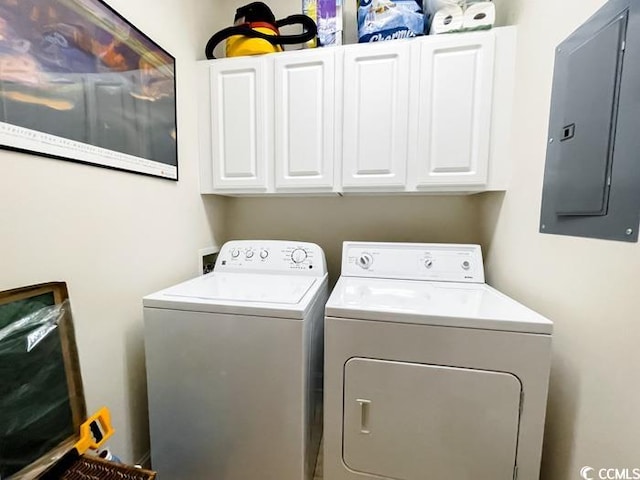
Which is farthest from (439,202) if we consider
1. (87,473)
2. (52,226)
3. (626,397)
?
(87,473)

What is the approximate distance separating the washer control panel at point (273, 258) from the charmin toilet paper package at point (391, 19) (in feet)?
3.89

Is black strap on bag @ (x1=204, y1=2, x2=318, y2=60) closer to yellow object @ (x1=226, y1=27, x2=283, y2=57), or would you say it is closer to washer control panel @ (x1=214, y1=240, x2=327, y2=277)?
yellow object @ (x1=226, y1=27, x2=283, y2=57)

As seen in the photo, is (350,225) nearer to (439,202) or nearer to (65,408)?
(439,202)

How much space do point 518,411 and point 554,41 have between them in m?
1.34

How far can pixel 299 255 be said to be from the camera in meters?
1.59

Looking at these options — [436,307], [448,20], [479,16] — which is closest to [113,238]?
[436,307]

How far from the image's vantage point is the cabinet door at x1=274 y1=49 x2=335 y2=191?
149 centimetres

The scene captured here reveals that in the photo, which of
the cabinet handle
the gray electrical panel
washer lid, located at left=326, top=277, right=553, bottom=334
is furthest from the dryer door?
the gray electrical panel

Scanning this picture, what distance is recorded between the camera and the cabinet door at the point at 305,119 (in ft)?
4.90

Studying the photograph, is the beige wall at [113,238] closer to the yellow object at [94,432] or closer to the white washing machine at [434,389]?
the yellow object at [94,432]

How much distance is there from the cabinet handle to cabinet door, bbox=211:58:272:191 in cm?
122

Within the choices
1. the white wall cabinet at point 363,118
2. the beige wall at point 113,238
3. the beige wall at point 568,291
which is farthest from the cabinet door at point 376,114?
the beige wall at point 113,238

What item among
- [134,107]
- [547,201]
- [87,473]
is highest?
[134,107]

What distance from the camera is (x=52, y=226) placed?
3.02 feet
